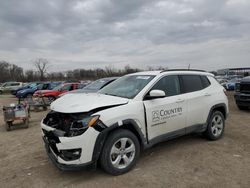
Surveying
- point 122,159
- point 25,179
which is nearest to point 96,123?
point 122,159

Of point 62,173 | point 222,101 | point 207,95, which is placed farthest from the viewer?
point 222,101

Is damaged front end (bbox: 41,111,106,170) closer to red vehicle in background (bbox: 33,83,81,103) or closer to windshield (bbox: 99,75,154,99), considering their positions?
windshield (bbox: 99,75,154,99)

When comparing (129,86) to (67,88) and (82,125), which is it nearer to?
(82,125)

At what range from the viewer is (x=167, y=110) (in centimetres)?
452

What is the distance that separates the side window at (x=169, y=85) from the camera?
4.63 metres

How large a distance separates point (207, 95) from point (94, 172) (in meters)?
3.11

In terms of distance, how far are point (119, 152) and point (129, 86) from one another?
143 centimetres

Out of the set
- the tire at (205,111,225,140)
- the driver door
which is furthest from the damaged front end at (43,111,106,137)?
the tire at (205,111,225,140)

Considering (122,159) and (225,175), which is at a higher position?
(122,159)

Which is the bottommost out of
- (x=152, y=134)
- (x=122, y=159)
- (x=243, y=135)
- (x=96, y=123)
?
(x=243, y=135)

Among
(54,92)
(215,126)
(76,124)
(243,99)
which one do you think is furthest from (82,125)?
(54,92)

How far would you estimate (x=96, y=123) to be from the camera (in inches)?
141

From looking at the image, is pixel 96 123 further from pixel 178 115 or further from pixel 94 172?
pixel 178 115

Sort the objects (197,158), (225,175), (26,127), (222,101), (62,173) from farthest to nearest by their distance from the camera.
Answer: (26,127)
(222,101)
(197,158)
(62,173)
(225,175)
